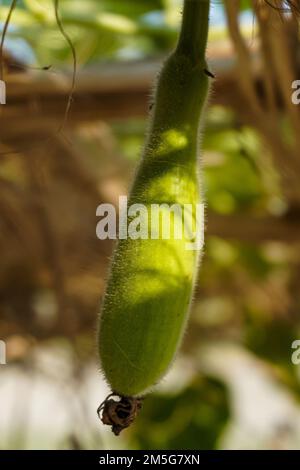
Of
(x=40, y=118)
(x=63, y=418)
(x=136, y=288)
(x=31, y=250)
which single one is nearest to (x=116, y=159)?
(x=31, y=250)

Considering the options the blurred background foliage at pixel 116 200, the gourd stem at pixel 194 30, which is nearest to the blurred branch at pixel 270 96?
the blurred background foliage at pixel 116 200

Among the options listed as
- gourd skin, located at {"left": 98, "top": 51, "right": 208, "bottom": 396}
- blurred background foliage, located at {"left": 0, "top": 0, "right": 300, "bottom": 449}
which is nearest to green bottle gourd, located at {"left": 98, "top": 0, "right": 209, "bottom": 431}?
gourd skin, located at {"left": 98, "top": 51, "right": 208, "bottom": 396}

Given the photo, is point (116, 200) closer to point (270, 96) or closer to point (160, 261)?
point (270, 96)

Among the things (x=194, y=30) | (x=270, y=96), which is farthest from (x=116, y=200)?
(x=194, y=30)

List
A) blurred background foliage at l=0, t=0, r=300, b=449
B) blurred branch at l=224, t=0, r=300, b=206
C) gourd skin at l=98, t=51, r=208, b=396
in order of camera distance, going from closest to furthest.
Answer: gourd skin at l=98, t=51, r=208, b=396 < blurred branch at l=224, t=0, r=300, b=206 < blurred background foliage at l=0, t=0, r=300, b=449

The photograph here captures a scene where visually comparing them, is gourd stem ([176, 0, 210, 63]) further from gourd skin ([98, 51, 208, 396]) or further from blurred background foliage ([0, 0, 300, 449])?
blurred background foliage ([0, 0, 300, 449])

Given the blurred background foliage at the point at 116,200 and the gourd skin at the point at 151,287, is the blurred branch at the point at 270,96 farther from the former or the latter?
the gourd skin at the point at 151,287
